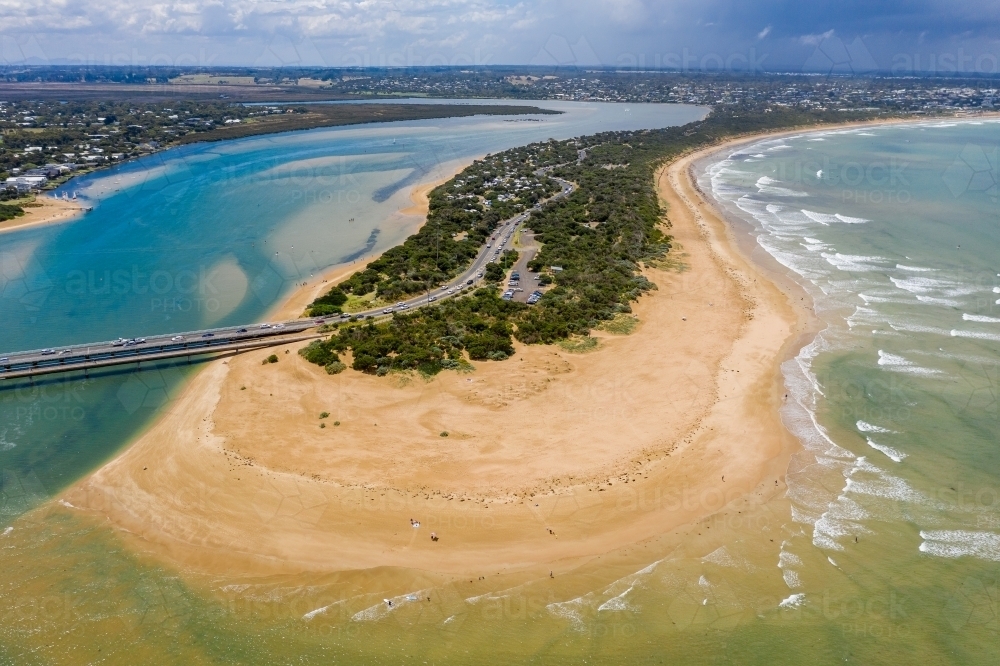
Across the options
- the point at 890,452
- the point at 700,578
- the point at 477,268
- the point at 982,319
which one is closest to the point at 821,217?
the point at 982,319

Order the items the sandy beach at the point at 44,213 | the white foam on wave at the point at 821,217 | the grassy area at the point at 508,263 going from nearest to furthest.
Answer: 1. the grassy area at the point at 508,263
2. the white foam on wave at the point at 821,217
3. the sandy beach at the point at 44,213

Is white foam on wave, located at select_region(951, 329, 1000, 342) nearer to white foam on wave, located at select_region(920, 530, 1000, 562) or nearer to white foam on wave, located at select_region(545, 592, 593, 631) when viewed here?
white foam on wave, located at select_region(920, 530, 1000, 562)

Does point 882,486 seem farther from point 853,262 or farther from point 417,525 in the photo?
point 853,262

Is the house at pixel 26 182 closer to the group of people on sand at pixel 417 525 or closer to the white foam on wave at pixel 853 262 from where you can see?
the group of people on sand at pixel 417 525

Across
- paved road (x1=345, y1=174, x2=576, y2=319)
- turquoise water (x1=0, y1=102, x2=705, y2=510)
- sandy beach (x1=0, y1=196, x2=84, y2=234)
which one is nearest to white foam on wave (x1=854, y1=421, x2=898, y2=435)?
paved road (x1=345, y1=174, x2=576, y2=319)

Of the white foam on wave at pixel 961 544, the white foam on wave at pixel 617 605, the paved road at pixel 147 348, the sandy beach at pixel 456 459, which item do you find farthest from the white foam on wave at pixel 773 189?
the white foam on wave at pixel 617 605

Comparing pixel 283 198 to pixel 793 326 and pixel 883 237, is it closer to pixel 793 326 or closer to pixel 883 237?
pixel 793 326
